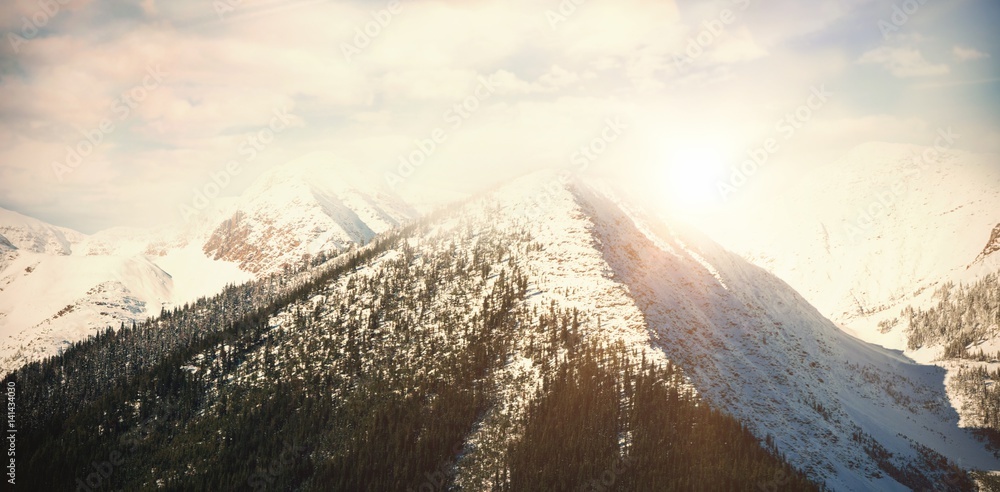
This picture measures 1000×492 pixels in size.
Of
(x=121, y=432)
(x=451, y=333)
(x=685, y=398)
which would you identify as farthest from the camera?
(x=121, y=432)

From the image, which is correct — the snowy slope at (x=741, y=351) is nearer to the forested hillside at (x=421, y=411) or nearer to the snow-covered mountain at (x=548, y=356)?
the snow-covered mountain at (x=548, y=356)

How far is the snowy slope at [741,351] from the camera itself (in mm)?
124750

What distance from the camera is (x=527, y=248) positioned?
186m

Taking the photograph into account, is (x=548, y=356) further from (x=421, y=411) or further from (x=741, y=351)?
(x=741, y=351)

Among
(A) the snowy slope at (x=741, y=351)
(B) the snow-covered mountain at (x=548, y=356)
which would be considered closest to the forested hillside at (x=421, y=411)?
(B) the snow-covered mountain at (x=548, y=356)

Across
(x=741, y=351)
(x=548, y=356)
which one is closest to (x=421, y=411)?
(x=548, y=356)

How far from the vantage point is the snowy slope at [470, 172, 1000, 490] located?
12475 centimetres

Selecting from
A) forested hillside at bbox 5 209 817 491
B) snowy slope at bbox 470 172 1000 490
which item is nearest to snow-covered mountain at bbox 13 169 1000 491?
snowy slope at bbox 470 172 1000 490

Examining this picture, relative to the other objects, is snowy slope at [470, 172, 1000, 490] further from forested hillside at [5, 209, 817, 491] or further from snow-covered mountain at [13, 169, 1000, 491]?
forested hillside at [5, 209, 817, 491]

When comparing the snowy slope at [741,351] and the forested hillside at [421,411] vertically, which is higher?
the snowy slope at [741,351]

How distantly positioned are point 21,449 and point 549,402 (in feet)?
615

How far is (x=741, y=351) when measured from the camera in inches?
5955

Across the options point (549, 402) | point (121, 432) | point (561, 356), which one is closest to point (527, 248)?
point (561, 356)

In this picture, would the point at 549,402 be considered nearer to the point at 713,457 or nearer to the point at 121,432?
the point at 713,457
